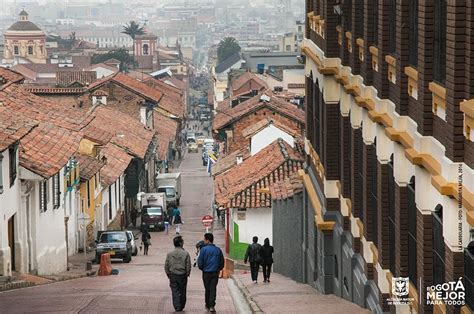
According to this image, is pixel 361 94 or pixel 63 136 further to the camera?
pixel 63 136

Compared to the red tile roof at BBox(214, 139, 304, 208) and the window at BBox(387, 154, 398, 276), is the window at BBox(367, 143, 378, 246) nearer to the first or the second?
the window at BBox(387, 154, 398, 276)

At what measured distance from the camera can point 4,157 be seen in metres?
32.2

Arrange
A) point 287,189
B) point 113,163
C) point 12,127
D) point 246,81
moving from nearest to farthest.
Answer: point 12,127 < point 287,189 < point 113,163 < point 246,81

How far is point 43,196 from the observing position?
126ft

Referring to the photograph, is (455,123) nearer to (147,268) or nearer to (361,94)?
(361,94)

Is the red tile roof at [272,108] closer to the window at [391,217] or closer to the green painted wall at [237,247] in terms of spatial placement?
the green painted wall at [237,247]

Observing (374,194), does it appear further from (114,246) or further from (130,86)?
(130,86)

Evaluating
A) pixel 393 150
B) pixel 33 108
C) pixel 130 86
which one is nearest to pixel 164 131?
pixel 130 86

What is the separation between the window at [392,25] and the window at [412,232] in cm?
230

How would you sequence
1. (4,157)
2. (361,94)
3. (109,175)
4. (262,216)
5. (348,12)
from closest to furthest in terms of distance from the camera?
(361,94)
(348,12)
(4,157)
(262,216)
(109,175)

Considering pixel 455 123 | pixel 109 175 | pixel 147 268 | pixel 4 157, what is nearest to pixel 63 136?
pixel 147 268

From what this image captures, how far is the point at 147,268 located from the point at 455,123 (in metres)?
29.3

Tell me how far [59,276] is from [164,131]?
66484 millimetres

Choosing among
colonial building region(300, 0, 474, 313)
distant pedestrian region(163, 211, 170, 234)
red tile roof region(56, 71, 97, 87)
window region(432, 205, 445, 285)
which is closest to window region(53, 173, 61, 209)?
colonial building region(300, 0, 474, 313)
